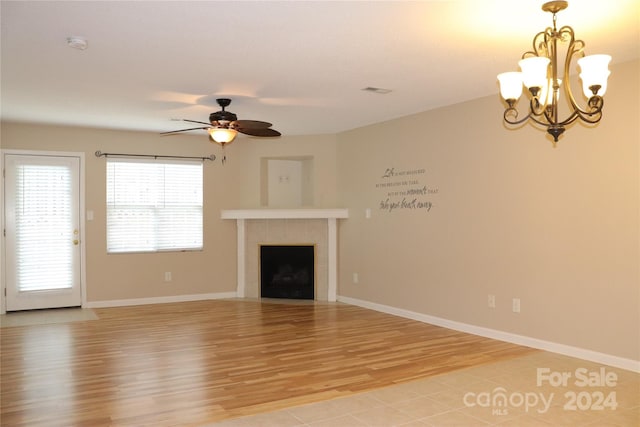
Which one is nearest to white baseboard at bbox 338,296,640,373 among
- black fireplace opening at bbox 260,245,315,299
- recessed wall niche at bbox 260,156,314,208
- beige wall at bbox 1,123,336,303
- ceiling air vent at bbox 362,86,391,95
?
black fireplace opening at bbox 260,245,315,299

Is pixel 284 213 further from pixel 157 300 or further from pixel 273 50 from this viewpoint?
pixel 273 50

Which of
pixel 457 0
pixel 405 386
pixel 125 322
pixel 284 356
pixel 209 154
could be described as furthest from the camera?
pixel 209 154

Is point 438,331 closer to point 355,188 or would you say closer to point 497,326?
point 497,326

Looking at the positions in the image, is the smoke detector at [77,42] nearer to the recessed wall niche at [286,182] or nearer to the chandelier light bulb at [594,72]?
the chandelier light bulb at [594,72]

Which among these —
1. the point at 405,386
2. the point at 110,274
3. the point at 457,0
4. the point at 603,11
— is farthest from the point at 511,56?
the point at 110,274

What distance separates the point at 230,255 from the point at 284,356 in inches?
139

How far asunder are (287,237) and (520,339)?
3.77 meters

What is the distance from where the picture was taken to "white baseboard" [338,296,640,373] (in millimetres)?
4215

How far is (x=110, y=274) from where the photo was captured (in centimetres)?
718

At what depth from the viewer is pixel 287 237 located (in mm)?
7781

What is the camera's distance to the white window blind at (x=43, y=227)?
669 cm

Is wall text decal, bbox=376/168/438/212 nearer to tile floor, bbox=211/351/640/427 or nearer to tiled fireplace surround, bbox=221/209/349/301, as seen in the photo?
tiled fireplace surround, bbox=221/209/349/301

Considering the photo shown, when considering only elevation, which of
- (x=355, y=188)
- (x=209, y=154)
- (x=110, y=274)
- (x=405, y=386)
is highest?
(x=209, y=154)

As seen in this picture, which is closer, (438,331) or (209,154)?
(438,331)
